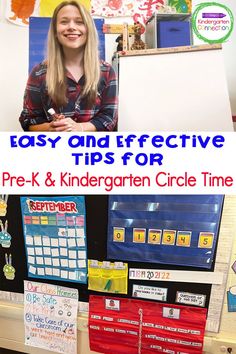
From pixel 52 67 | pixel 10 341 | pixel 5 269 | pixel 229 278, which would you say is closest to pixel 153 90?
pixel 52 67

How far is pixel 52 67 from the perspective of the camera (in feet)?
4.00

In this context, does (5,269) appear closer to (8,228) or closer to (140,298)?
(8,228)

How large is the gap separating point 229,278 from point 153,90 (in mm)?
676

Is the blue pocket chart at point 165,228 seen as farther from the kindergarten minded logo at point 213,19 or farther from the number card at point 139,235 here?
the kindergarten minded logo at point 213,19

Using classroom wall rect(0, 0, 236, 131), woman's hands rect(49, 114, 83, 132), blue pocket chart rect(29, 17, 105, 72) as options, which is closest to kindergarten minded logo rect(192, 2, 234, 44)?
classroom wall rect(0, 0, 236, 131)

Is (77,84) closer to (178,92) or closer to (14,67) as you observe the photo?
(14,67)

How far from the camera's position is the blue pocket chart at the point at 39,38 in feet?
3.93

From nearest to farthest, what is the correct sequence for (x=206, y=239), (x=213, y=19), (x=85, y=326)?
(x=206, y=239) < (x=85, y=326) < (x=213, y=19)

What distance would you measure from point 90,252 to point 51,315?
0.90 feet

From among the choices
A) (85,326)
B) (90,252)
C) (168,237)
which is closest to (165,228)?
(168,237)

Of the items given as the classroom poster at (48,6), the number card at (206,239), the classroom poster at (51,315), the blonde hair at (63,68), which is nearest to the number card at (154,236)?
the number card at (206,239)

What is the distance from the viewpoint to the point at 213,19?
3.81ft

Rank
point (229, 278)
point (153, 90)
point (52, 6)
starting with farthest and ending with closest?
point (52, 6) < point (153, 90) < point (229, 278)

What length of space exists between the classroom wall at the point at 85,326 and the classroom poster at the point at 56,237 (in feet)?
0.54
